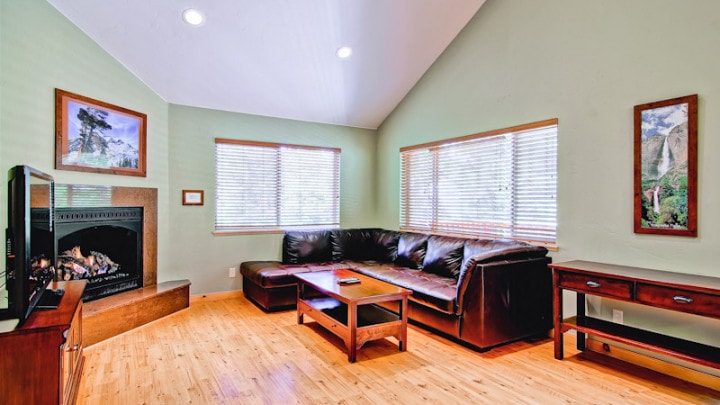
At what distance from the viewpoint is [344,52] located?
13.6 feet

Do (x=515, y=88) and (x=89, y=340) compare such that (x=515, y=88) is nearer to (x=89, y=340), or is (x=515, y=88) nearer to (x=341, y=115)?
(x=341, y=115)

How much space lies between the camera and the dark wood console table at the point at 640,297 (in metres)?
2.23

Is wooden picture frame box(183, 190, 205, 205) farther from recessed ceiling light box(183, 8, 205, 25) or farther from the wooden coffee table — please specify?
recessed ceiling light box(183, 8, 205, 25)

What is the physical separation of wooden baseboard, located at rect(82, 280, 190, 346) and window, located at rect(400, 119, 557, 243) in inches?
116

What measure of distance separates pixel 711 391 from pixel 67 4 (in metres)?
5.45

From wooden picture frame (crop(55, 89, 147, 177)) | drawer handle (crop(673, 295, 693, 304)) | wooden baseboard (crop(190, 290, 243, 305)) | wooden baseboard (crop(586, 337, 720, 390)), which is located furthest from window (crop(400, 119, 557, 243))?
wooden picture frame (crop(55, 89, 147, 177))

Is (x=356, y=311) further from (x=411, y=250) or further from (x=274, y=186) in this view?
(x=274, y=186)

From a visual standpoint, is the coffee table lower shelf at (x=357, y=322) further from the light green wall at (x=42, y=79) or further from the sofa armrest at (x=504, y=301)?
the light green wall at (x=42, y=79)

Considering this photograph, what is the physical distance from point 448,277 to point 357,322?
1224mm

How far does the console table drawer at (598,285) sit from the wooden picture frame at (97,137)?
4.15 metres

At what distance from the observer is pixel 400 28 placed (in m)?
3.98

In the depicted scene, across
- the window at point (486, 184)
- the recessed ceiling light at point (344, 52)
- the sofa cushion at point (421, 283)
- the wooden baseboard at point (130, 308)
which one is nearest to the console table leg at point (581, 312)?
the window at point (486, 184)

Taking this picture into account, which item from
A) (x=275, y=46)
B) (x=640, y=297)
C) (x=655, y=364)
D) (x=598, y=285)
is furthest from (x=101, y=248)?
(x=655, y=364)

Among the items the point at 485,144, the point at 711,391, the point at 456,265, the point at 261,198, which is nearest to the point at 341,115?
the point at 261,198
